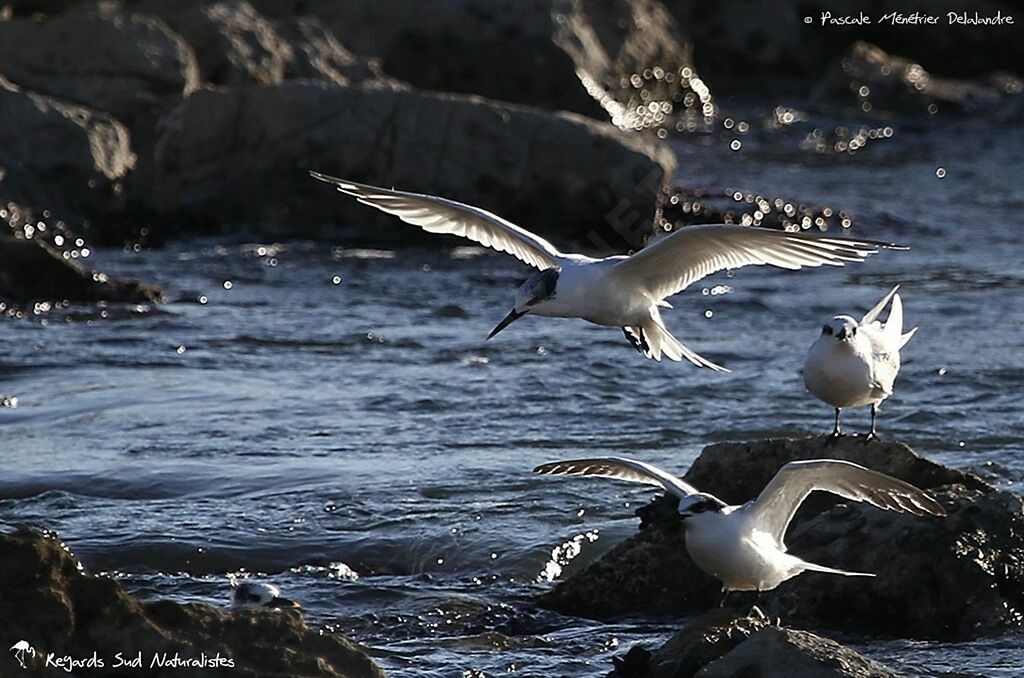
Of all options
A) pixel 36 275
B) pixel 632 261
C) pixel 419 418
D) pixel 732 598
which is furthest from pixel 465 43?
pixel 732 598

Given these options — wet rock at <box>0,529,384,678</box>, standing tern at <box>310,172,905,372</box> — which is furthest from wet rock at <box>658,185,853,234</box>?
wet rock at <box>0,529,384,678</box>

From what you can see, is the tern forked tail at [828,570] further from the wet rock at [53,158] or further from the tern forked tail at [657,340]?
the wet rock at [53,158]

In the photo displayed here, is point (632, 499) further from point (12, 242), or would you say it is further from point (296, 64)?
point (296, 64)

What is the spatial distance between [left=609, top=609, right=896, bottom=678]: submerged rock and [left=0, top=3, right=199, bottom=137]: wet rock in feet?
38.4

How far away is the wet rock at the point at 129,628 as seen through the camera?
5.29 meters

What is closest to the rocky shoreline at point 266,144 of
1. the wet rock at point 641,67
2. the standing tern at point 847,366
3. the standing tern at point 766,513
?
the wet rock at point 641,67

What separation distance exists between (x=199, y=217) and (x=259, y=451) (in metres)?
6.15

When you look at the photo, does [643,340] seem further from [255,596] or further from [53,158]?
[53,158]

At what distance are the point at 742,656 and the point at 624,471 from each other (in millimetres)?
1381

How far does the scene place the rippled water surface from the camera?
25.8 feet

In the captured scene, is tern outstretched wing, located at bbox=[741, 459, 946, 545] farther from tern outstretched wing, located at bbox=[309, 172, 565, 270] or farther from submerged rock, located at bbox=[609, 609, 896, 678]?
tern outstretched wing, located at bbox=[309, 172, 565, 270]

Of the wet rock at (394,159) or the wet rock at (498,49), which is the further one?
the wet rock at (498,49)

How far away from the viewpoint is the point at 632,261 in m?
8.05

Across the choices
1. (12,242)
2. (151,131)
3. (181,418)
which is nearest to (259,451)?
(181,418)
